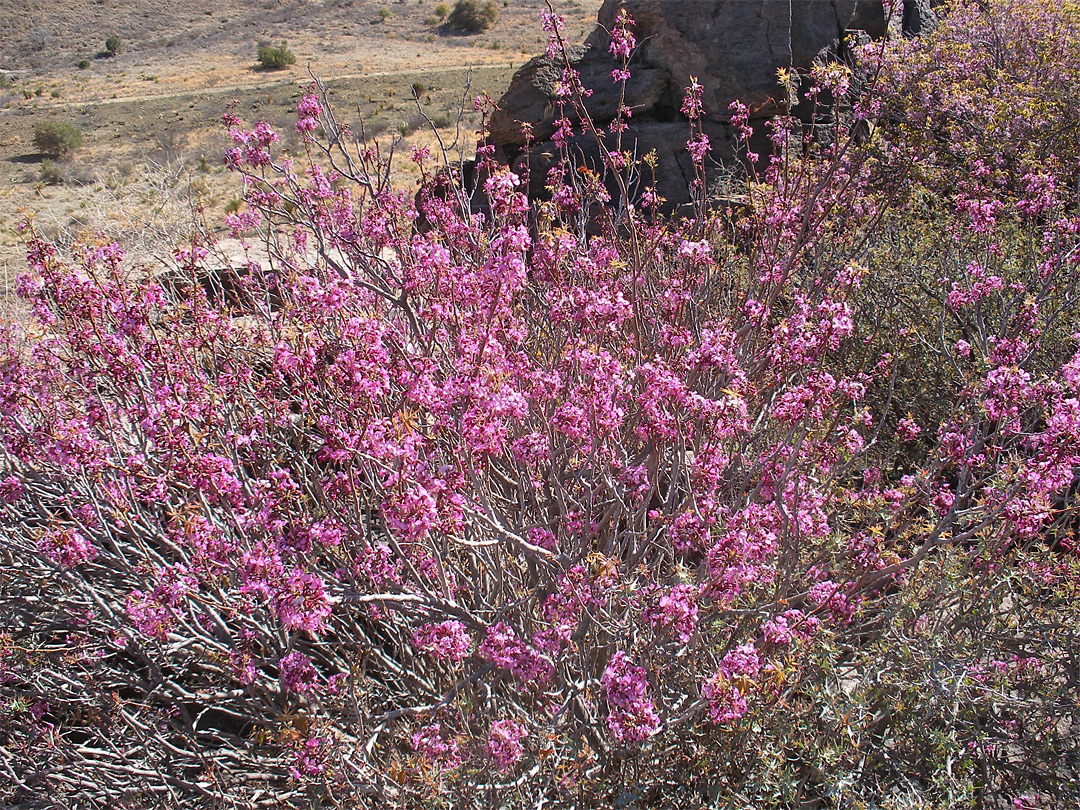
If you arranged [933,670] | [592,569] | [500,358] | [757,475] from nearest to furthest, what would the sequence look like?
[933,670]
[500,358]
[592,569]
[757,475]

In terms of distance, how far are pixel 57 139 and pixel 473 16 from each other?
41.1 metres

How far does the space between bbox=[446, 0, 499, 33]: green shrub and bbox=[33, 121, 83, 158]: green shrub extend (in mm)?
39473

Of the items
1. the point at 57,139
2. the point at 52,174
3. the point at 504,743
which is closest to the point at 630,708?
the point at 504,743

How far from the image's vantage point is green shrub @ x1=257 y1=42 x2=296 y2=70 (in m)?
54.5

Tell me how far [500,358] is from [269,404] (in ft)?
4.39

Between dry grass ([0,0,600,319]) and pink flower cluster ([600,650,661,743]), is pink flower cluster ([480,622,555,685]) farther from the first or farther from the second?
dry grass ([0,0,600,319])

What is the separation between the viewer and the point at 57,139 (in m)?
36.5

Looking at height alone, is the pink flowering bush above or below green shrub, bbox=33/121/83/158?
below

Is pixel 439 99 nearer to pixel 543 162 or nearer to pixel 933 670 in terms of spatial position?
pixel 543 162

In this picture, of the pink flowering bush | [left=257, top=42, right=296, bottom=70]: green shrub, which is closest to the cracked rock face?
the pink flowering bush

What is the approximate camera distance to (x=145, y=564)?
3396mm

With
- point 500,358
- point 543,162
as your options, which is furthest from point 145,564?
point 543,162

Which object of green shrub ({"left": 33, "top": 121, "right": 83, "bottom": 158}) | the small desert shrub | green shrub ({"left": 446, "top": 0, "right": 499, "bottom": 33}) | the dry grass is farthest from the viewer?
green shrub ({"left": 446, "top": 0, "right": 499, "bottom": 33})

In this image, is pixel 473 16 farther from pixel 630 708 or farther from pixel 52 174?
pixel 630 708
